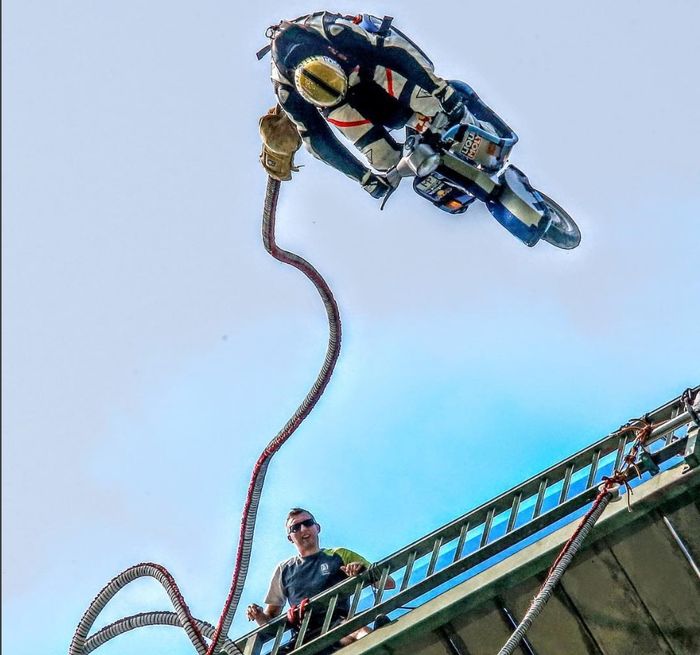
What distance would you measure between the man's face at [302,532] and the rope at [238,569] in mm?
1022

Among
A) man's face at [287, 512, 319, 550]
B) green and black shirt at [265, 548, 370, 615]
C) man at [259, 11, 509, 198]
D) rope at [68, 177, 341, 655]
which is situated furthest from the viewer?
man's face at [287, 512, 319, 550]

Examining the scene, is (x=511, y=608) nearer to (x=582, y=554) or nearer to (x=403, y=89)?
(x=582, y=554)

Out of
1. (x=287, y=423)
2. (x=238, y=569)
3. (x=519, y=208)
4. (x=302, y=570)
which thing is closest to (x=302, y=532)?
(x=302, y=570)

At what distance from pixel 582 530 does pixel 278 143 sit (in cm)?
418

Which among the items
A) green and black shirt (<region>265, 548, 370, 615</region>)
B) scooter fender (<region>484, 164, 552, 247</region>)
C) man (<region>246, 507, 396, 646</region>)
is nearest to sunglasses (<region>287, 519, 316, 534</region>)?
man (<region>246, 507, 396, 646</region>)

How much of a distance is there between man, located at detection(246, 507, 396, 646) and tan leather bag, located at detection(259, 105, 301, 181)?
2974 mm

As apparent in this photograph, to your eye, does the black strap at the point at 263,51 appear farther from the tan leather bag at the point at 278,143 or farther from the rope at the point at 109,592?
the rope at the point at 109,592

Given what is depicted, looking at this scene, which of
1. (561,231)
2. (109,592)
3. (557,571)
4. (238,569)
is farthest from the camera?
(561,231)

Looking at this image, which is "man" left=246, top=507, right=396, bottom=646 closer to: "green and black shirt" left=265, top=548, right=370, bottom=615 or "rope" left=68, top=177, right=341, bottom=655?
"green and black shirt" left=265, top=548, right=370, bottom=615

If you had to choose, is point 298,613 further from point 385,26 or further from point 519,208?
point 385,26

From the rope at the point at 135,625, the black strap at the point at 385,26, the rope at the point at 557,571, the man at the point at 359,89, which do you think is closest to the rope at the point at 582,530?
the rope at the point at 557,571

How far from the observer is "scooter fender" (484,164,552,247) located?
9906 millimetres

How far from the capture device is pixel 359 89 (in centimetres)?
996

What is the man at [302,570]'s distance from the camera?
10312mm
